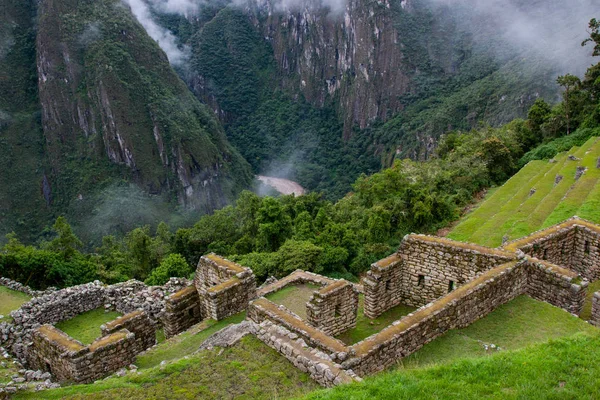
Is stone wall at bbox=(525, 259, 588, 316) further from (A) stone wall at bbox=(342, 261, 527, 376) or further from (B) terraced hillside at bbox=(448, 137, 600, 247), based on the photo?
(B) terraced hillside at bbox=(448, 137, 600, 247)

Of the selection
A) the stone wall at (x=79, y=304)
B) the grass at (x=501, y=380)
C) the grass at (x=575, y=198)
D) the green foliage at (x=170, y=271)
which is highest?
the grass at (x=501, y=380)

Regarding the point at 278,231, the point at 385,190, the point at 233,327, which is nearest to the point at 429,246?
the point at 233,327

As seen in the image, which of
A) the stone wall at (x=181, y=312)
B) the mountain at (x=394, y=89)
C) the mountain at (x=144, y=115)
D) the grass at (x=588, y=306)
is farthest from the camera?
the mountain at (x=394, y=89)

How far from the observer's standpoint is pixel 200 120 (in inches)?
6102

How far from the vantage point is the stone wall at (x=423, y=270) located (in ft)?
34.0

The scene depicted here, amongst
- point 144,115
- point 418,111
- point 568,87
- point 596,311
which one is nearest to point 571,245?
point 596,311

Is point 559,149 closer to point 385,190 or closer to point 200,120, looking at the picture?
point 385,190

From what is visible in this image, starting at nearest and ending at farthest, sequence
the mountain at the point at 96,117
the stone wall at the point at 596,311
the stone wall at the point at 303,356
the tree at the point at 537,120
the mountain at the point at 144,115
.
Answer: the stone wall at the point at 303,356, the stone wall at the point at 596,311, the tree at the point at 537,120, the mountain at the point at 144,115, the mountain at the point at 96,117

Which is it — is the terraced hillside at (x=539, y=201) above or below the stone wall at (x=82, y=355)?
below

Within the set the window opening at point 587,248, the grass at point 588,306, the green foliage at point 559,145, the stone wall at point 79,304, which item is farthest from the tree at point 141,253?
the grass at point 588,306

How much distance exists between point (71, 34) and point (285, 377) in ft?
498

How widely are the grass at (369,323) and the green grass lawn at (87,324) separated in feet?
23.1

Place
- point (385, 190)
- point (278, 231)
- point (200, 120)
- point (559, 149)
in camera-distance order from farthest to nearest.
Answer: point (200, 120)
point (559, 149)
point (385, 190)
point (278, 231)

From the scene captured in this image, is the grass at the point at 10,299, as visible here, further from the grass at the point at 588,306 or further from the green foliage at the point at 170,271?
the grass at the point at 588,306
